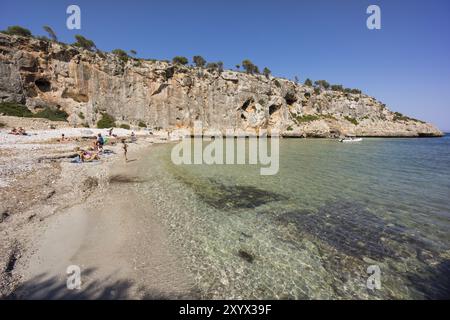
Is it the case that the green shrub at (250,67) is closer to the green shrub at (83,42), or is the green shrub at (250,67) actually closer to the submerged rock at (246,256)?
the green shrub at (83,42)

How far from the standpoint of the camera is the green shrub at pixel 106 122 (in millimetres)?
44597

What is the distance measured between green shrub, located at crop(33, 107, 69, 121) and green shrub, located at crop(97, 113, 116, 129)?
6.00m

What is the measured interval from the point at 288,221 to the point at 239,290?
4016 mm

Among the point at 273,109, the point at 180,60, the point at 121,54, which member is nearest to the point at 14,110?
the point at 121,54

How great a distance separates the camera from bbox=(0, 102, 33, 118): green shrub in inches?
1454

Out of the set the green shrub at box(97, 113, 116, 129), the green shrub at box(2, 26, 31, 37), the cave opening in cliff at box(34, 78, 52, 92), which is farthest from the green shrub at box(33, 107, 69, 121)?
the green shrub at box(2, 26, 31, 37)

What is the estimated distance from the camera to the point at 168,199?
10344mm

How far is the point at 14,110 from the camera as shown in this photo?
124 ft

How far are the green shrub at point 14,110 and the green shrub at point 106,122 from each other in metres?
10.5

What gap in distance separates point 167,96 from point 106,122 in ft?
53.0

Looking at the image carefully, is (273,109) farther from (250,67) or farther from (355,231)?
(355,231)

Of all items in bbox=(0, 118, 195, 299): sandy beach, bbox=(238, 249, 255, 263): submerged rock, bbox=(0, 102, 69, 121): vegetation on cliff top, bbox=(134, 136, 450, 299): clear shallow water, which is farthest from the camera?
bbox=(0, 102, 69, 121): vegetation on cliff top

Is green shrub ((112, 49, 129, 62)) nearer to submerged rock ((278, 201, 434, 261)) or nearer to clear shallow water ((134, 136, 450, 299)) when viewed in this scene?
clear shallow water ((134, 136, 450, 299))

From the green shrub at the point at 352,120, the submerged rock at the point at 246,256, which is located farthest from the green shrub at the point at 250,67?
the submerged rock at the point at 246,256
